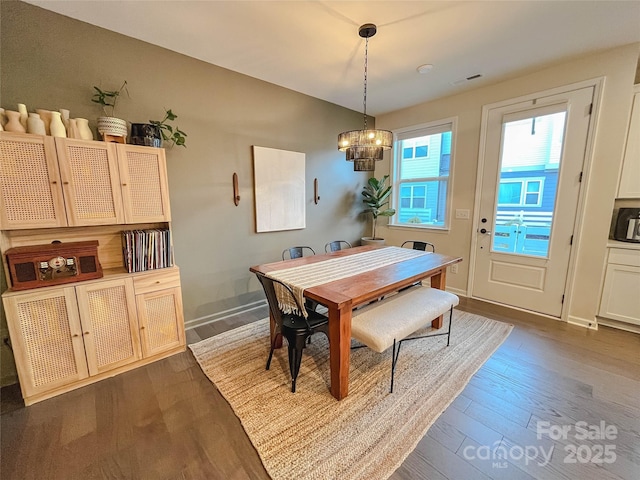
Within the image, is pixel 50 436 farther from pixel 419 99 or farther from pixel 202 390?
pixel 419 99

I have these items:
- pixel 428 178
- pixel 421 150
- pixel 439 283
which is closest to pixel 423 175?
pixel 428 178

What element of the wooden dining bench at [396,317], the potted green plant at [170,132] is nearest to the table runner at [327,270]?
the wooden dining bench at [396,317]

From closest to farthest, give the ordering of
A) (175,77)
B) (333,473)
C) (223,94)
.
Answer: (333,473), (175,77), (223,94)

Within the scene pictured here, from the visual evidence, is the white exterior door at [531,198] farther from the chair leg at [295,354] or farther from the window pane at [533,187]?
the chair leg at [295,354]

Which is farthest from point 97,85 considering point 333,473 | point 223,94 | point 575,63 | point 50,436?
point 575,63

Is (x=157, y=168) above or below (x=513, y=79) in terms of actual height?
below

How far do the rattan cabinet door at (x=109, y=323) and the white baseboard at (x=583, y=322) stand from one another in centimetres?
428

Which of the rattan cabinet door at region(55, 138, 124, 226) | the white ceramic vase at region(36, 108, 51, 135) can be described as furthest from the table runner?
the white ceramic vase at region(36, 108, 51, 135)

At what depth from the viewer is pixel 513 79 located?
2.97 metres

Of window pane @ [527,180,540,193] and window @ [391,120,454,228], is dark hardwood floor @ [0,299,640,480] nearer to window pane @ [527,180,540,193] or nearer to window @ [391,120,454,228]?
window pane @ [527,180,540,193]

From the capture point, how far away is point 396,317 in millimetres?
1907

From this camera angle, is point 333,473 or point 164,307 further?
point 164,307

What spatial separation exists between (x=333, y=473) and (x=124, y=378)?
1.73 metres

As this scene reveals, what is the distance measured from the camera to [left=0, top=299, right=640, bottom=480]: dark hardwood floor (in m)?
1.32
